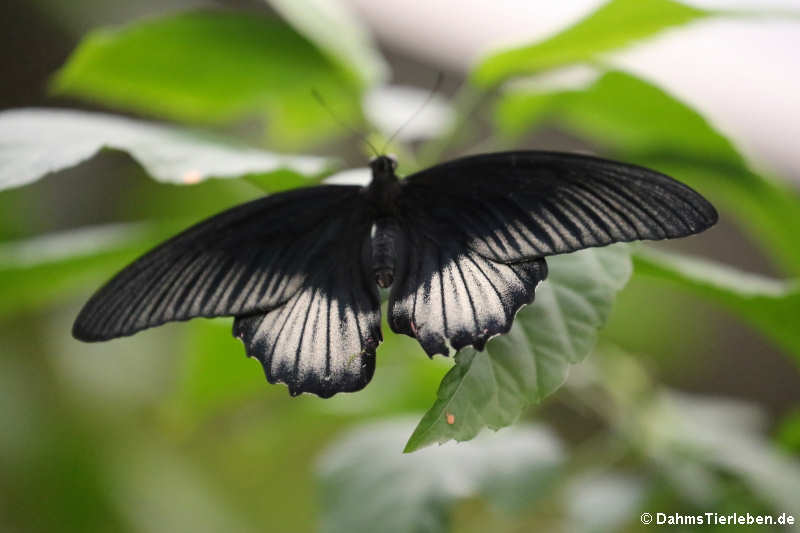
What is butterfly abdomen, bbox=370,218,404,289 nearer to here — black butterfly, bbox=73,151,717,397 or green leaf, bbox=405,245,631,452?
black butterfly, bbox=73,151,717,397

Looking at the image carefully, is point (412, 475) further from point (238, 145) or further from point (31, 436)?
→ point (31, 436)

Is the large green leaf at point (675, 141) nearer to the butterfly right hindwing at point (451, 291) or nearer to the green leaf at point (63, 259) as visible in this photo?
the butterfly right hindwing at point (451, 291)

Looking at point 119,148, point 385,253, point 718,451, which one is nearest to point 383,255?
point 385,253

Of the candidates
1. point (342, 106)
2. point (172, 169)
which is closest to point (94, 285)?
point (342, 106)

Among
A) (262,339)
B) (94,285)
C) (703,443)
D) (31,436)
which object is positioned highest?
(262,339)

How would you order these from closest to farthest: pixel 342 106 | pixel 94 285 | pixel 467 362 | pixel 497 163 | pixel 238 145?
pixel 467 362 → pixel 497 163 → pixel 238 145 → pixel 342 106 → pixel 94 285

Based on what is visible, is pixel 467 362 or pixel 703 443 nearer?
pixel 467 362

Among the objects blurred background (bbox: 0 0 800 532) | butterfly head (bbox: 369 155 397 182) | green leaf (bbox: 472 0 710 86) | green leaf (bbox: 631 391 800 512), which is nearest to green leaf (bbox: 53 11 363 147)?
blurred background (bbox: 0 0 800 532)

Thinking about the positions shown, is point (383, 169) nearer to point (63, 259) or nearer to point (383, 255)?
point (383, 255)
